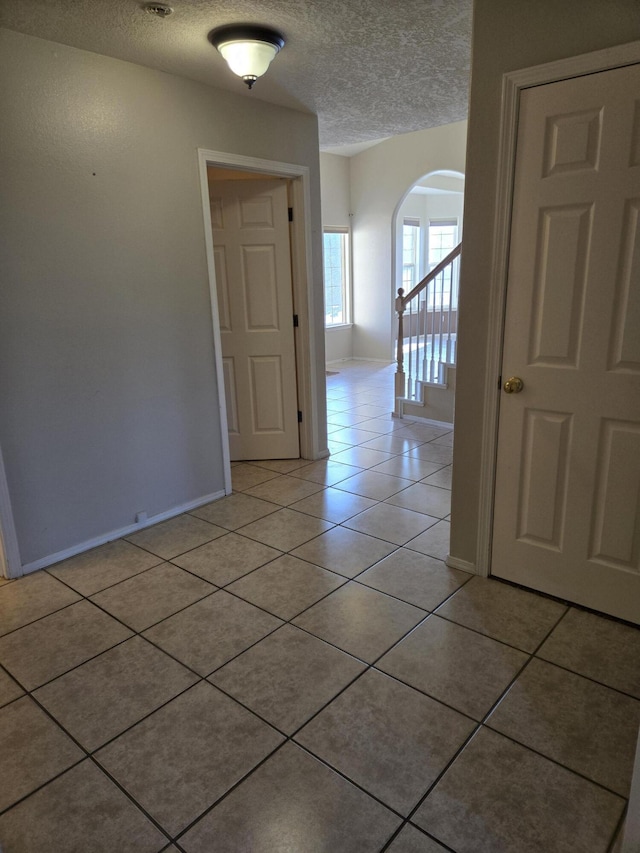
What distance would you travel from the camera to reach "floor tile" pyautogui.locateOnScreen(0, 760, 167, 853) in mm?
1431

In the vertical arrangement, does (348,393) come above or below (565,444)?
below

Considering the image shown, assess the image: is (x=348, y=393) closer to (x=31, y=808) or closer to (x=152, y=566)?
(x=152, y=566)

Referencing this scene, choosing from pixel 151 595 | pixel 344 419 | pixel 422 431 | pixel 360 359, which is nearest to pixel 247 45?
pixel 151 595

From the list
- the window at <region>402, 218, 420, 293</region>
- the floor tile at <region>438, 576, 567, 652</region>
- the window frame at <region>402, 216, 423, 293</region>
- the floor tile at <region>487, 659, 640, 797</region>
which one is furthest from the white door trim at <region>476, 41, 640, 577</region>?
the window frame at <region>402, 216, 423, 293</region>

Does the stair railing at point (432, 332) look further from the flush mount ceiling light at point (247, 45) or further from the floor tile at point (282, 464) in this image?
the flush mount ceiling light at point (247, 45)

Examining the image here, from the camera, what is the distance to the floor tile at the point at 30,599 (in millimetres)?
2396

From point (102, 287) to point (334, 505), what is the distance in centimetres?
184

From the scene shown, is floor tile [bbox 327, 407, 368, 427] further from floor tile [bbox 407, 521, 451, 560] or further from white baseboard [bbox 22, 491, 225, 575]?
floor tile [bbox 407, 521, 451, 560]

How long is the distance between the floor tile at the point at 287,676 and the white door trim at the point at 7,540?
1.33m

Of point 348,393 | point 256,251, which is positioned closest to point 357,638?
point 256,251

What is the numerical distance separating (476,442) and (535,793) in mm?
1372

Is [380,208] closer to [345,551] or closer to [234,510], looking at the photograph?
[234,510]

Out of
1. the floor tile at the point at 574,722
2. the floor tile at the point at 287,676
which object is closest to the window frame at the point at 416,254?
the floor tile at the point at 287,676

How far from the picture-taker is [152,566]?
282 centimetres
